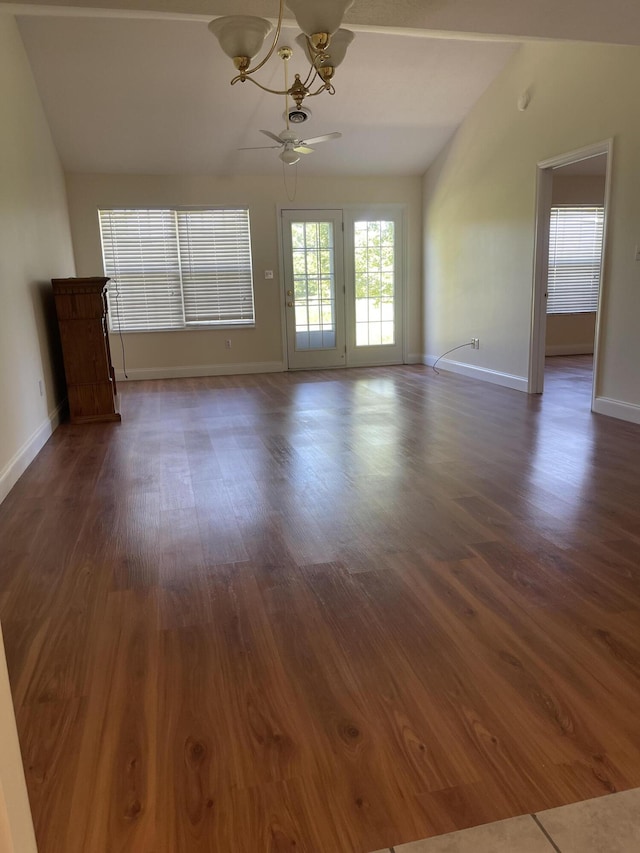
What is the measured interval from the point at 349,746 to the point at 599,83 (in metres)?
5.29

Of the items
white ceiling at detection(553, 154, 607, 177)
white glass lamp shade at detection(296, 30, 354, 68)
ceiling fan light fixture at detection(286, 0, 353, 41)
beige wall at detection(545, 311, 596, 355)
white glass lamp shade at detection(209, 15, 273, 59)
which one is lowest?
beige wall at detection(545, 311, 596, 355)

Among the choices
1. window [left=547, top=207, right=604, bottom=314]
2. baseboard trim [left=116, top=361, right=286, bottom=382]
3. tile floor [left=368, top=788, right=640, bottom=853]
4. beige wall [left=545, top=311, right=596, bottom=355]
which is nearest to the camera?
tile floor [left=368, top=788, right=640, bottom=853]

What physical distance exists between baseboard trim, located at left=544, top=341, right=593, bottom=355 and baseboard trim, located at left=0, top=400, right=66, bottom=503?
7.38m

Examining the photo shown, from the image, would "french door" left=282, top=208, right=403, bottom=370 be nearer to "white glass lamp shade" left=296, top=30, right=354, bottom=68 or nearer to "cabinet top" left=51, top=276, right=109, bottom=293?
"cabinet top" left=51, top=276, right=109, bottom=293

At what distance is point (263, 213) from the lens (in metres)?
7.71

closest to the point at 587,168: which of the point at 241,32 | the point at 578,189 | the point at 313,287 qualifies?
the point at 578,189

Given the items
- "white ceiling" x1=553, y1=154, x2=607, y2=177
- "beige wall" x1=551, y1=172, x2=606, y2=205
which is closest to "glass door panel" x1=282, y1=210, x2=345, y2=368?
"white ceiling" x1=553, y1=154, x2=607, y2=177

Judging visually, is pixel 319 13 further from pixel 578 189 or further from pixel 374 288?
pixel 578 189

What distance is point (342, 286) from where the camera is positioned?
8070 millimetres

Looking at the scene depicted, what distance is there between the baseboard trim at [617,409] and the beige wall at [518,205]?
0.02 metres

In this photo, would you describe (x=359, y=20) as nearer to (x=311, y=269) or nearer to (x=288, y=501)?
(x=288, y=501)

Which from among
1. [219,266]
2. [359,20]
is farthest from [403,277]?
[359,20]

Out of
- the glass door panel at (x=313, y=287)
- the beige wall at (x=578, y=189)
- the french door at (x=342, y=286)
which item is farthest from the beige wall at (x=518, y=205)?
the beige wall at (x=578, y=189)

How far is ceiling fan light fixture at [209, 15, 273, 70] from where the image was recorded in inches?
107
